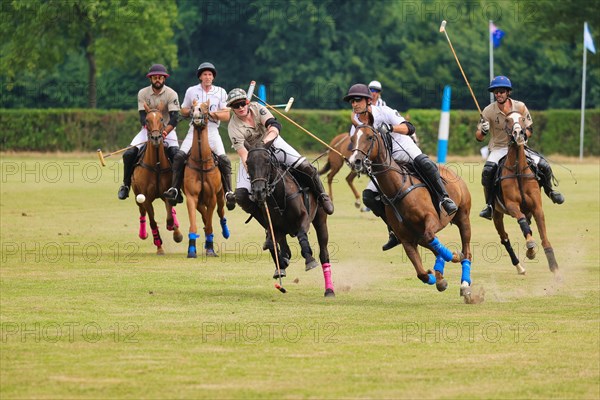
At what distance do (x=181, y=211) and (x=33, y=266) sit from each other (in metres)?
12.5

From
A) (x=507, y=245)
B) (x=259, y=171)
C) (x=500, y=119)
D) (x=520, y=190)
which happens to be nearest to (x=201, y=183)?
(x=507, y=245)

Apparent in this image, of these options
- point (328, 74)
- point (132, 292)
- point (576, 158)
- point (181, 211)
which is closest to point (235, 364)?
point (132, 292)

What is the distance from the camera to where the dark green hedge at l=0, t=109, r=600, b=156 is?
54.9 metres

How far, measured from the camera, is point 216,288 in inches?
626

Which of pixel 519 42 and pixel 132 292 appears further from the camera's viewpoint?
pixel 519 42

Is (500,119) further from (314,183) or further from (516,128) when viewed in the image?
(314,183)

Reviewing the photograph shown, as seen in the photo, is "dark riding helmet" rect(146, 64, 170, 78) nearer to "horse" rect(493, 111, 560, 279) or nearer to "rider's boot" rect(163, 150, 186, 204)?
"rider's boot" rect(163, 150, 186, 204)

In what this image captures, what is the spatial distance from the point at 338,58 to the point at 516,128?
5536 centimetres

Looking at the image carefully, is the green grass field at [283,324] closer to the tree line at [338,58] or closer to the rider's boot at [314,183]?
the rider's boot at [314,183]

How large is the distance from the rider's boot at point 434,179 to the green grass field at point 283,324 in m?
1.05

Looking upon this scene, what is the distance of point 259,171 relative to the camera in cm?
1430

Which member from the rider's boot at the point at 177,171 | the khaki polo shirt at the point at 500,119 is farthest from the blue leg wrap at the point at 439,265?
the rider's boot at the point at 177,171

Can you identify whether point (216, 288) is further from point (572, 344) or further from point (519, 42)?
point (519, 42)

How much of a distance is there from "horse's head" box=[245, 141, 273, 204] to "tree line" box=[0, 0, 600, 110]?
49983 mm
